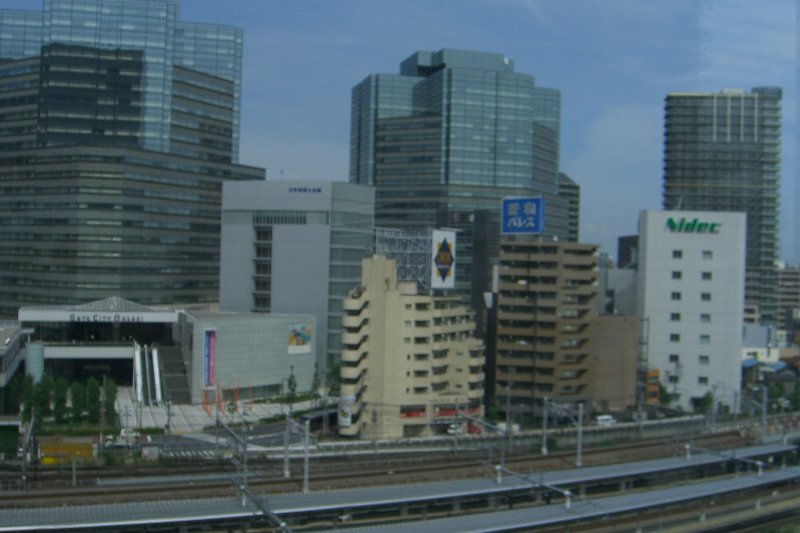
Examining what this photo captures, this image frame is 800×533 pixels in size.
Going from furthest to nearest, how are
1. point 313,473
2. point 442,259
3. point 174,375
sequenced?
1. point 174,375
2. point 442,259
3. point 313,473

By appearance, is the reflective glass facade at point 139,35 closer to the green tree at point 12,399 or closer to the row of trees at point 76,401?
the green tree at point 12,399

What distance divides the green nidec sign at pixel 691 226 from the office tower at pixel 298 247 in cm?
973

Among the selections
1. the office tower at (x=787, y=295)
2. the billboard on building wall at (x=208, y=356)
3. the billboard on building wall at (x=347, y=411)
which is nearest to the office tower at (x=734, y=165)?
the office tower at (x=787, y=295)

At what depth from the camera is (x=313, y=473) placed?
1498cm

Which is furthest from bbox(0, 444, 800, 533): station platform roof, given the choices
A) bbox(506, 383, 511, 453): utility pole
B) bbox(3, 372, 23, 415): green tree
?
bbox(3, 372, 23, 415): green tree

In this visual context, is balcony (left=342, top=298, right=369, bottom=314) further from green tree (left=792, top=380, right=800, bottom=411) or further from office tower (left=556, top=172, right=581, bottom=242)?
office tower (left=556, top=172, right=581, bottom=242)

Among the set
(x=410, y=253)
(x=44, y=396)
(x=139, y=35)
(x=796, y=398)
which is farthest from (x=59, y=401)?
(x=139, y=35)

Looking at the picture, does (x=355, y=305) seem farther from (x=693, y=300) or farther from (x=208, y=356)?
(x=693, y=300)

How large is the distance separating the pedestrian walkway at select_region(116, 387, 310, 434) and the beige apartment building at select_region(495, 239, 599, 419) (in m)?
5.71

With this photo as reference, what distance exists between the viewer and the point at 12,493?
12547 mm

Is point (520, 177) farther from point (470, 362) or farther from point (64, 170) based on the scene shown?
point (470, 362)

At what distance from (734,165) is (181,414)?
35.7 m

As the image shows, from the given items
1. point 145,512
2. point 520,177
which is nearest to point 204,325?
point 145,512

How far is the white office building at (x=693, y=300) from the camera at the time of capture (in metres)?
25.6
